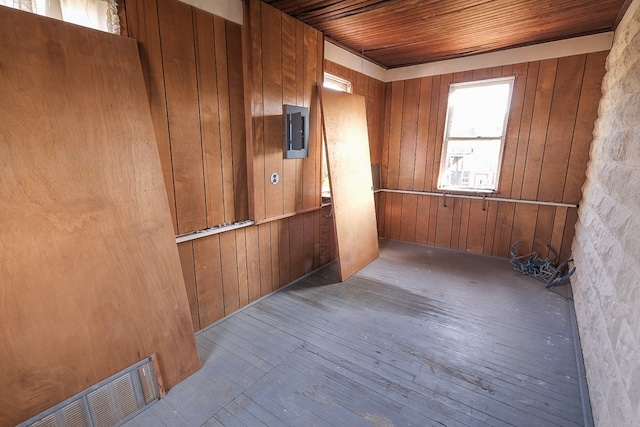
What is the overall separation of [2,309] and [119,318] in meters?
0.46

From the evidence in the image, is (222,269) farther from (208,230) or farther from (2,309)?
(2,309)

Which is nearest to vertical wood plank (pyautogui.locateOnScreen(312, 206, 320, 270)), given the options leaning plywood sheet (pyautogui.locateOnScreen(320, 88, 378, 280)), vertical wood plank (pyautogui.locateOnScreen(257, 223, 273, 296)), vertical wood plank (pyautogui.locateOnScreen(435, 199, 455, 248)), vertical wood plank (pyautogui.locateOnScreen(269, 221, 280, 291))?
leaning plywood sheet (pyautogui.locateOnScreen(320, 88, 378, 280))

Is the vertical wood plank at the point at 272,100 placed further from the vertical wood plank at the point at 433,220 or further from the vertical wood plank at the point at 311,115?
the vertical wood plank at the point at 433,220

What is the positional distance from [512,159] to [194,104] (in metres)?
3.68

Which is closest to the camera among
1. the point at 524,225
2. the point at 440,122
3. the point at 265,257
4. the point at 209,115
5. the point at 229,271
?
the point at 209,115

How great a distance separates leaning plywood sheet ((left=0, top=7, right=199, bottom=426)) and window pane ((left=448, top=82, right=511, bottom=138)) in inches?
148

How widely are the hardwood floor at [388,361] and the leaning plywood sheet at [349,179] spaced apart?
1.61 ft

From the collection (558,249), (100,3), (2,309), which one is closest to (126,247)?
(2,309)

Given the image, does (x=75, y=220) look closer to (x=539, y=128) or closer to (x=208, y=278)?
(x=208, y=278)

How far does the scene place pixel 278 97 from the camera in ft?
8.93

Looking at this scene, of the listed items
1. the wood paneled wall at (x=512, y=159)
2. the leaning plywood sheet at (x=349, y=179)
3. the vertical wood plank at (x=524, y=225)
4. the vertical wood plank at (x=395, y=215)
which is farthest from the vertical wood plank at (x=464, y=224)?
the leaning plywood sheet at (x=349, y=179)

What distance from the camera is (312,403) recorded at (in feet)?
5.68

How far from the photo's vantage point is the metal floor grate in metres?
1.41

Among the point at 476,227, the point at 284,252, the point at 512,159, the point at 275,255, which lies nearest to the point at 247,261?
the point at 275,255
